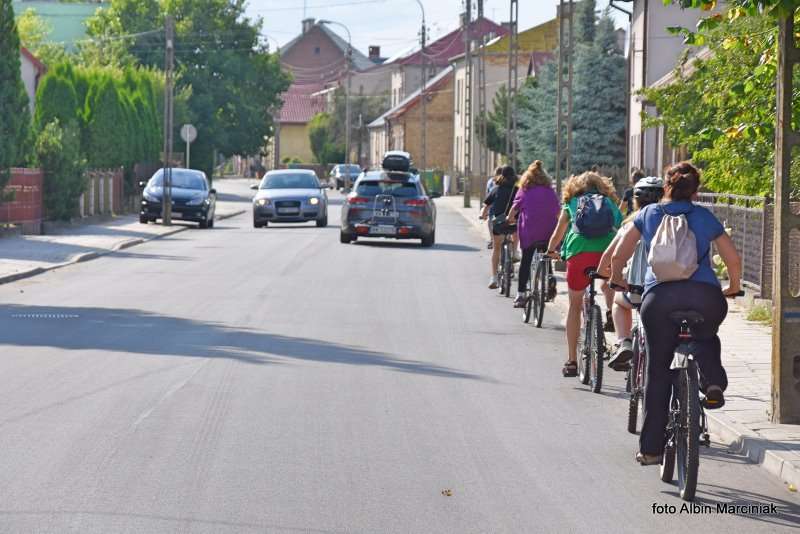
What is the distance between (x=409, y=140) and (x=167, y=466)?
4262 inches

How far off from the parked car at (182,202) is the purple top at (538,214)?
1039 inches

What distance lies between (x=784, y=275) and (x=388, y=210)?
2384cm

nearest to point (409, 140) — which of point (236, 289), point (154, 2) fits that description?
point (154, 2)

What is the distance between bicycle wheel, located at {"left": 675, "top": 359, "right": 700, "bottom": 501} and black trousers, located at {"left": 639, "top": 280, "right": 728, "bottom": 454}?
0.62ft

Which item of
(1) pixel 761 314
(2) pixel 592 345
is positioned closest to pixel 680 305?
(2) pixel 592 345

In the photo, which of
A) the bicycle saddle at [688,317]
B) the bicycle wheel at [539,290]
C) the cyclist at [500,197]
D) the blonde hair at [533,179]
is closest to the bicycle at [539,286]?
the bicycle wheel at [539,290]

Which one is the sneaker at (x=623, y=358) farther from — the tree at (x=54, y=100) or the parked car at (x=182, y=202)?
the tree at (x=54, y=100)

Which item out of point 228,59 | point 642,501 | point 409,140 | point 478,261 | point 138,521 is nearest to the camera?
point 138,521

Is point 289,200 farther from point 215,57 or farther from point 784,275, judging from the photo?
point 215,57

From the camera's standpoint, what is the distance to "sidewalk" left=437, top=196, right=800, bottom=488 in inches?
341

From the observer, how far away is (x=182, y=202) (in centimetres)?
4303

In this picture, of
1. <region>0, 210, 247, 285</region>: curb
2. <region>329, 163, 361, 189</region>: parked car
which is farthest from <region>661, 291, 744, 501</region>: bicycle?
<region>329, 163, 361, 189</region>: parked car

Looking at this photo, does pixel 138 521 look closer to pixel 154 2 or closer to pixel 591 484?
pixel 591 484

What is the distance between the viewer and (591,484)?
805 centimetres
